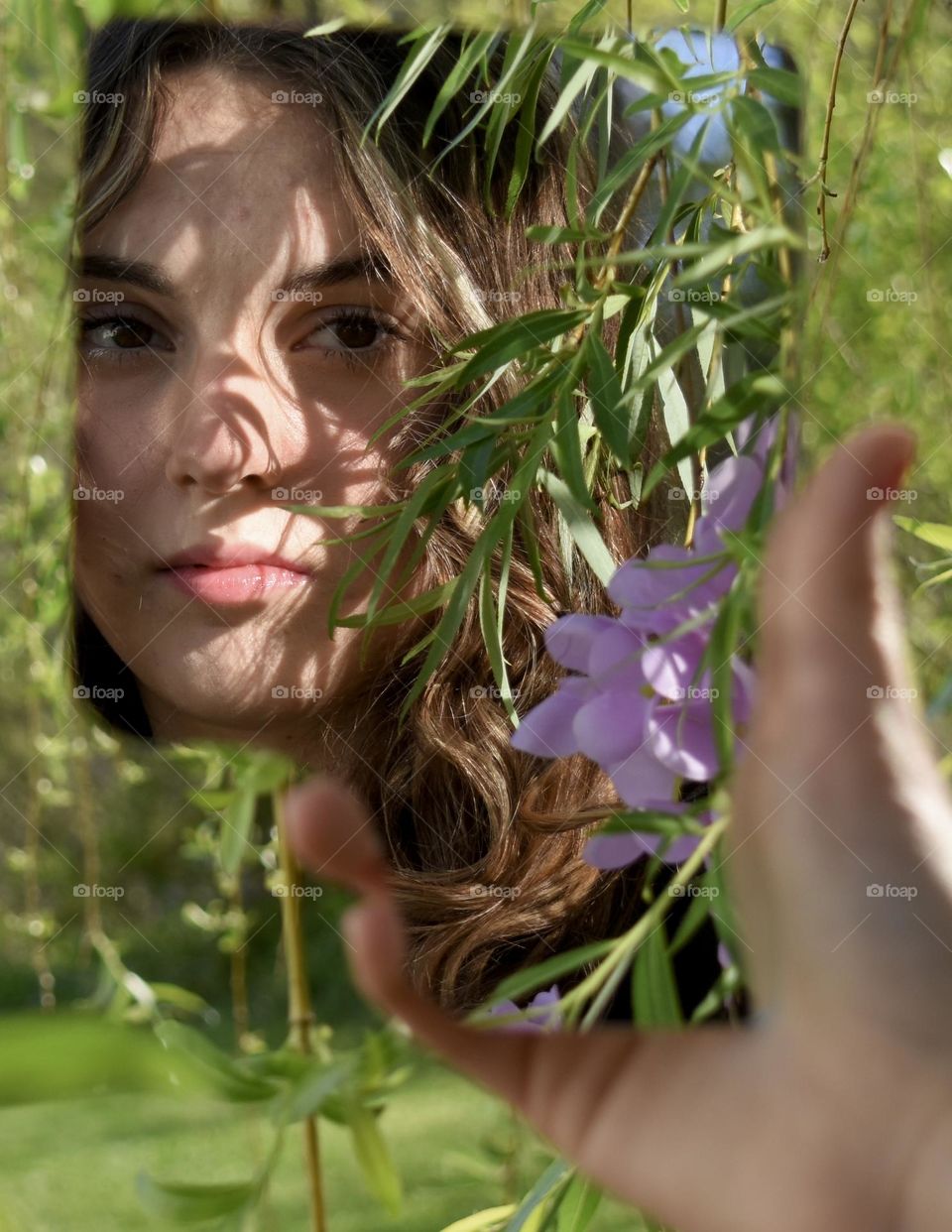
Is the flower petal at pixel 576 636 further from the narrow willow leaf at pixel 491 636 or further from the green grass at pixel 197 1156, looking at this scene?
the green grass at pixel 197 1156

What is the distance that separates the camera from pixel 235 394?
0.71 metres

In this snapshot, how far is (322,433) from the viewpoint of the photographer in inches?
28.8

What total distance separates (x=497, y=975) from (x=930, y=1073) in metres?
0.62

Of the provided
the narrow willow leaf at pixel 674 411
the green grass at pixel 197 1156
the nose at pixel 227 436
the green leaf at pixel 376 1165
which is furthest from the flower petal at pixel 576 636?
the green grass at pixel 197 1156

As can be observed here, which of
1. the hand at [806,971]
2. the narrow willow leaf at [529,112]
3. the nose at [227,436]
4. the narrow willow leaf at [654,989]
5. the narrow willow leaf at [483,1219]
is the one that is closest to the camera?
the hand at [806,971]

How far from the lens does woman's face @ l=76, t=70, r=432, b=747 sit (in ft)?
2.37

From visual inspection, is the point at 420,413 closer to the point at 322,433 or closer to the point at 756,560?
the point at 322,433

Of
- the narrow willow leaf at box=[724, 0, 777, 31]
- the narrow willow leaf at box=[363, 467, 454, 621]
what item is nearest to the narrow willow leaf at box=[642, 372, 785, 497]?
the narrow willow leaf at box=[363, 467, 454, 621]

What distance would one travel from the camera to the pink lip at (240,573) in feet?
2.39

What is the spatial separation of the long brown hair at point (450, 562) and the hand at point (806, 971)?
52cm

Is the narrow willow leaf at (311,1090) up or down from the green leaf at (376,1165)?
up

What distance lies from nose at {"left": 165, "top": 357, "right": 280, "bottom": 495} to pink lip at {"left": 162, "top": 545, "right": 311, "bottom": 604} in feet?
0.12

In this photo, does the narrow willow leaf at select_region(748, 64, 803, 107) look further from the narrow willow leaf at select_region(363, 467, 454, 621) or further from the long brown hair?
the long brown hair

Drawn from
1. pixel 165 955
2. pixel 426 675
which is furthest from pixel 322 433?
pixel 165 955
